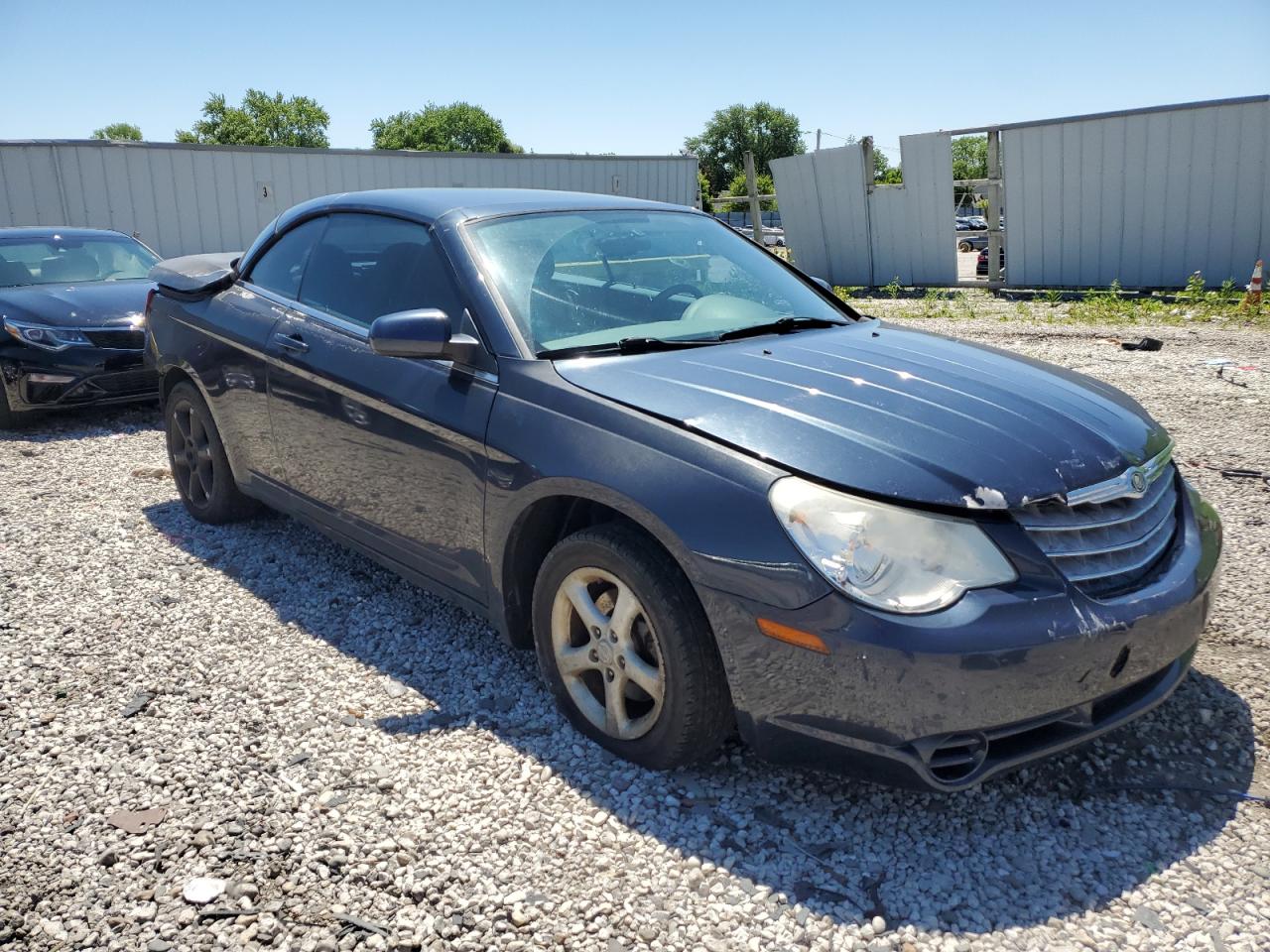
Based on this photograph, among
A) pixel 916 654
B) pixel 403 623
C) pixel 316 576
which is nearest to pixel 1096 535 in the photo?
pixel 916 654

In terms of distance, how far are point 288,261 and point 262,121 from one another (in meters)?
101

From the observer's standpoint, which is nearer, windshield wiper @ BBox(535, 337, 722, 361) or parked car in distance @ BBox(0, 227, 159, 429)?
windshield wiper @ BBox(535, 337, 722, 361)

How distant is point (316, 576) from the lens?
438cm

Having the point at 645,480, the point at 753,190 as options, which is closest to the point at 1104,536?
the point at 645,480

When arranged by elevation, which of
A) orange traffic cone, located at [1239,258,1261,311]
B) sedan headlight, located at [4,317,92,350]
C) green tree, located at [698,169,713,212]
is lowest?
orange traffic cone, located at [1239,258,1261,311]

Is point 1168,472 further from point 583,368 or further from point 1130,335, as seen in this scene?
point 1130,335

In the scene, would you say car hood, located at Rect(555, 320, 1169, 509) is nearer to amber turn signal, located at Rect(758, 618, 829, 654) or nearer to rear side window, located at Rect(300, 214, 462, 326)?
amber turn signal, located at Rect(758, 618, 829, 654)

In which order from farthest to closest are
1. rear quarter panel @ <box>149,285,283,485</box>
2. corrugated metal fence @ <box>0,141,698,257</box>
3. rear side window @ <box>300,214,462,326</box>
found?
1. corrugated metal fence @ <box>0,141,698,257</box>
2. rear quarter panel @ <box>149,285,283,485</box>
3. rear side window @ <box>300,214,462,326</box>

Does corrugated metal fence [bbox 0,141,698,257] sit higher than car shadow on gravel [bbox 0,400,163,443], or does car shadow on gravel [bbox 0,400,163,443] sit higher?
corrugated metal fence [bbox 0,141,698,257]

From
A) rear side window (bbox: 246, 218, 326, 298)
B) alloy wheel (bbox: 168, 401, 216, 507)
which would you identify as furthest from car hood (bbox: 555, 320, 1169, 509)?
alloy wheel (bbox: 168, 401, 216, 507)

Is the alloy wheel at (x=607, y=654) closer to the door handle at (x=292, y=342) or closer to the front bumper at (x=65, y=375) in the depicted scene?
the door handle at (x=292, y=342)

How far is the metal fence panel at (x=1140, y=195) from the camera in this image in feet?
42.5

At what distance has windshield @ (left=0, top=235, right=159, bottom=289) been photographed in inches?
318

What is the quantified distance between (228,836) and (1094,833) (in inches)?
86.4
